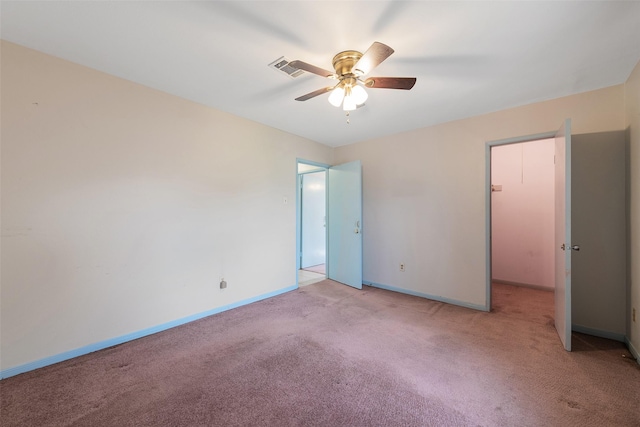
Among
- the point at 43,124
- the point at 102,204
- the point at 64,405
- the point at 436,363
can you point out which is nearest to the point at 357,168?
the point at 436,363

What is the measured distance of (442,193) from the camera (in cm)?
351

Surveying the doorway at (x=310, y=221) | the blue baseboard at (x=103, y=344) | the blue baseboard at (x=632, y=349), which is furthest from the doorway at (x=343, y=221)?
the blue baseboard at (x=632, y=349)

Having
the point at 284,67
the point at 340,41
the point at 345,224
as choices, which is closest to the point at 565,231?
the point at 340,41

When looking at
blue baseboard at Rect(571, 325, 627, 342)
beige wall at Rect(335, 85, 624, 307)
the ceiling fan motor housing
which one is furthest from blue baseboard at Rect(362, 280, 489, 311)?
the ceiling fan motor housing

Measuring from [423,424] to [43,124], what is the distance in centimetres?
355

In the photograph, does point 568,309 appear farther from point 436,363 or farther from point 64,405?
point 64,405

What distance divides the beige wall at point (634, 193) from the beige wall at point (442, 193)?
24cm

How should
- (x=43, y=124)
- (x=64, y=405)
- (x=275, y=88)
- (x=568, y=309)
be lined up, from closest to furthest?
(x=64, y=405), (x=43, y=124), (x=568, y=309), (x=275, y=88)

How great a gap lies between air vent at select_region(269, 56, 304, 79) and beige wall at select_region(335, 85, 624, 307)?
7.54 ft

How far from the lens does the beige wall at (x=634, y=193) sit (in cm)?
211

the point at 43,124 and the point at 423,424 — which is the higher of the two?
the point at 43,124

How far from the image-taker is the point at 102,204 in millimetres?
2293

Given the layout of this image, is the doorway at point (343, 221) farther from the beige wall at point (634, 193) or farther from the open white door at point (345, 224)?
the beige wall at point (634, 193)

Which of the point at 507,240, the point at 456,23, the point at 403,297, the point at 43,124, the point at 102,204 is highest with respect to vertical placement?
the point at 456,23
